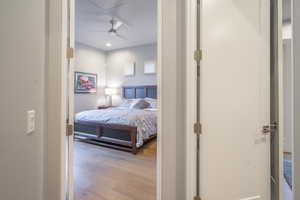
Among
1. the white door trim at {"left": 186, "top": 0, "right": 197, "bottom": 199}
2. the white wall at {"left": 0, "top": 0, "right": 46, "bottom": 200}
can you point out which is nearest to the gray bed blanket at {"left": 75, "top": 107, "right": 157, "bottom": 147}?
the white door trim at {"left": 186, "top": 0, "right": 197, "bottom": 199}

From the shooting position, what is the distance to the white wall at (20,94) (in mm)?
675

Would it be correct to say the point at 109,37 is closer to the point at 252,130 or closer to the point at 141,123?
the point at 141,123

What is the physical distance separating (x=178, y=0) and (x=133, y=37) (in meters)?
4.00

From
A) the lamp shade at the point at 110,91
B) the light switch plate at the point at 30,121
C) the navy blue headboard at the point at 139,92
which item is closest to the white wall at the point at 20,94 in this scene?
the light switch plate at the point at 30,121

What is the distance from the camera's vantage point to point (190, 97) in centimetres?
148

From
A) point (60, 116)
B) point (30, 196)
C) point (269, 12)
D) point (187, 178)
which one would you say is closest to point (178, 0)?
point (269, 12)

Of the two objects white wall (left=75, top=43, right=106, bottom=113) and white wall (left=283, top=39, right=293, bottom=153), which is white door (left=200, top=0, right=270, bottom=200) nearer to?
white wall (left=283, top=39, right=293, bottom=153)

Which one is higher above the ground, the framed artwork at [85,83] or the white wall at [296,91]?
the framed artwork at [85,83]

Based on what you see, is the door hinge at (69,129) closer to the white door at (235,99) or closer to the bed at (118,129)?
the white door at (235,99)

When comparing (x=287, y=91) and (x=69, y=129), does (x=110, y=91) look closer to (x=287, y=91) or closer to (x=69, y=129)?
(x=69, y=129)

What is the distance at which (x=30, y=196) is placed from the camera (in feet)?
2.84

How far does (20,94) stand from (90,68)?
19.4ft

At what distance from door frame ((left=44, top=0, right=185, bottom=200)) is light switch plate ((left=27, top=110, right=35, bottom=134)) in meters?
0.56

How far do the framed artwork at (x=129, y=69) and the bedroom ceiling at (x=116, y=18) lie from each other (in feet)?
2.80
